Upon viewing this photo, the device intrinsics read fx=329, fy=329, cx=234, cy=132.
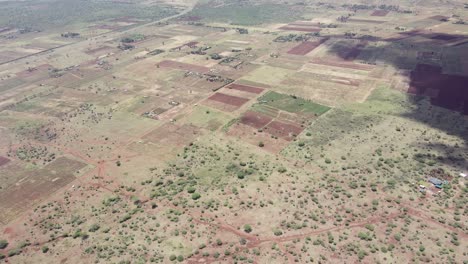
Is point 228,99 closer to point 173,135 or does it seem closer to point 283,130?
point 173,135

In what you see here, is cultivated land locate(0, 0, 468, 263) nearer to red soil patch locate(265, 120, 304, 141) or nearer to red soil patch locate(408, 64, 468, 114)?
red soil patch locate(265, 120, 304, 141)

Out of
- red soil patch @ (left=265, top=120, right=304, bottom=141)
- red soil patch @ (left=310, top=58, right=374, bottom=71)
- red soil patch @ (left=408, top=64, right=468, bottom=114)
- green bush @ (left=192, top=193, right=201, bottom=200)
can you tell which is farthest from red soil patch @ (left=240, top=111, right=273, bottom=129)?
red soil patch @ (left=310, top=58, right=374, bottom=71)

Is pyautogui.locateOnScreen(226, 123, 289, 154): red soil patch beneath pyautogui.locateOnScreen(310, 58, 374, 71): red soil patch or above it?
beneath

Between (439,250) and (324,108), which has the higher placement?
(324,108)

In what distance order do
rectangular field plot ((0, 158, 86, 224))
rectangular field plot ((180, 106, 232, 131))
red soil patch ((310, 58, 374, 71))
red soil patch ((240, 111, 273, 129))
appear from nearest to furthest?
rectangular field plot ((0, 158, 86, 224)), red soil patch ((240, 111, 273, 129)), rectangular field plot ((180, 106, 232, 131)), red soil patch ((310, 58, 374, 71))

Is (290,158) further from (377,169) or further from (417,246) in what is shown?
(417,246)

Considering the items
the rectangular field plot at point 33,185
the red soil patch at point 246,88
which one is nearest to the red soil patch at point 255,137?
the red soil patch at point 246,88

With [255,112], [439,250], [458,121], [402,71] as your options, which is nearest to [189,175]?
[255,112]
